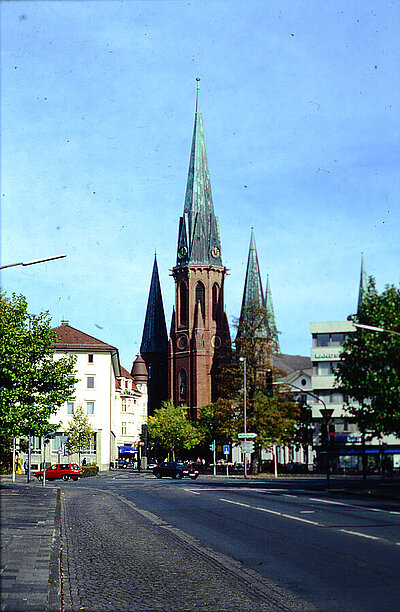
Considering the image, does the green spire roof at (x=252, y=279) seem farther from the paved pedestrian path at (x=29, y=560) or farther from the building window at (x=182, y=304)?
the paved pedestrian path at (x=29, y=560)

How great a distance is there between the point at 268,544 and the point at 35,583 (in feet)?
22.7

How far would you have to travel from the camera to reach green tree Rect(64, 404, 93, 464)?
84375mm

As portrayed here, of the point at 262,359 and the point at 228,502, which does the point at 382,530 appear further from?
the point at 262,359

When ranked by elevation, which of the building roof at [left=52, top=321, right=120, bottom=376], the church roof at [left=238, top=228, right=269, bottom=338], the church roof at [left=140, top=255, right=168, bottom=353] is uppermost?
the church roof at [left=238, top=228, right=269, bottom=338]

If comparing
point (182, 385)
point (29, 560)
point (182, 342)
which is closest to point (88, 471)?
point (29, 560)

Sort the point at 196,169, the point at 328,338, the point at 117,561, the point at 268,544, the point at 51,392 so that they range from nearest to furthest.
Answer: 1. the point at 117,561
2. the point at 268,544
3. the point at 51,392
4. the point at 328,338
5. the point at 196,169

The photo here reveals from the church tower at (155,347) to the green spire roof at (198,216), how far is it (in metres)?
17.7

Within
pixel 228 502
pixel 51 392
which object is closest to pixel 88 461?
pixel 51 392

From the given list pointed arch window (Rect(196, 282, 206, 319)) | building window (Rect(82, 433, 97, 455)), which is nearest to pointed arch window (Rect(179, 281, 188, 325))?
pointed arch window (Rect(196, 282, 206, 319))

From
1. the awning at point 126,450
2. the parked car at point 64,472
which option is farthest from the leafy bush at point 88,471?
the awning at point 126,450

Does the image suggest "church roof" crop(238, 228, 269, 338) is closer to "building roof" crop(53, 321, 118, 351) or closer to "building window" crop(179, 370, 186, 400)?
"building window" crop(179, 370, 186, 400)

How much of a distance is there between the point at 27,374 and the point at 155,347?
12401cm

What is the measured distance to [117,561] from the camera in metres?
13.1

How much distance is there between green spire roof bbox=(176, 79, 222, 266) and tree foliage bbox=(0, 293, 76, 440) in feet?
353
